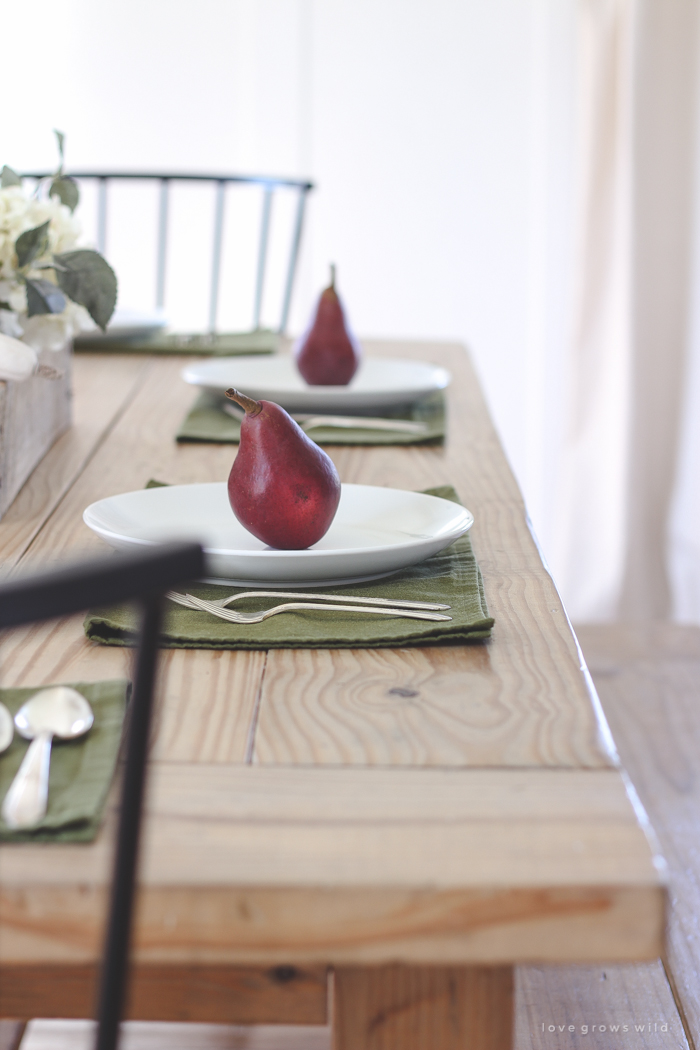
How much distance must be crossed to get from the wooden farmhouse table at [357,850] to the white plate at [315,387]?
0.61 m

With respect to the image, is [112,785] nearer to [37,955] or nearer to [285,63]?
[37,955]

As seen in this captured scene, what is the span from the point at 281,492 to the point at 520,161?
2.41 metres

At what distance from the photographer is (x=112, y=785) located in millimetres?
443

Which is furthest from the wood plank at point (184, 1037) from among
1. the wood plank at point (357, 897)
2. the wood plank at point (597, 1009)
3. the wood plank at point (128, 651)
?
the wood plank at point (357, 897)

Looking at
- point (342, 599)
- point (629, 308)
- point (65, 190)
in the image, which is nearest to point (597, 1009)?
point (342, 599)

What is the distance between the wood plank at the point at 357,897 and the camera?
0.38m

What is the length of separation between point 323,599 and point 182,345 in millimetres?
1066

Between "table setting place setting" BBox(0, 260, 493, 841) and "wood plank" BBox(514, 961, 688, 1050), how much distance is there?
0.49 m

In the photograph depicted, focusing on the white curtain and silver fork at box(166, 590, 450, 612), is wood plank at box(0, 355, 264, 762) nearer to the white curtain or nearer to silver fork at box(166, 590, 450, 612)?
silver fork at box(166, 590, 450, 612)

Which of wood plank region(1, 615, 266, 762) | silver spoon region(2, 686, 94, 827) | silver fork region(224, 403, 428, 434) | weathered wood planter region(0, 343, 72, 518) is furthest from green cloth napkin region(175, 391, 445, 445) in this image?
silver spoon region(2, 686, 94, 827)

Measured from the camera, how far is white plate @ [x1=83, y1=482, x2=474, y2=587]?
25.3 inches

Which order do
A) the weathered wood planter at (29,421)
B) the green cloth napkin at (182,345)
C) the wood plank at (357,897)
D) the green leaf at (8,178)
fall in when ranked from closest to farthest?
the wood plank at (357,897) < the weathered wood planter at (29,421) < the green leaf at (8,178) < the green cloth napkin at (182,345)

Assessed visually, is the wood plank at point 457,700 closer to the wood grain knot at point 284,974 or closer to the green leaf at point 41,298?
the wood grain knot at point 284,974

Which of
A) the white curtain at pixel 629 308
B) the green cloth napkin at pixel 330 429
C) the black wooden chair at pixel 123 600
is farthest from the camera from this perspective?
the white curtain at pixel 629 308
